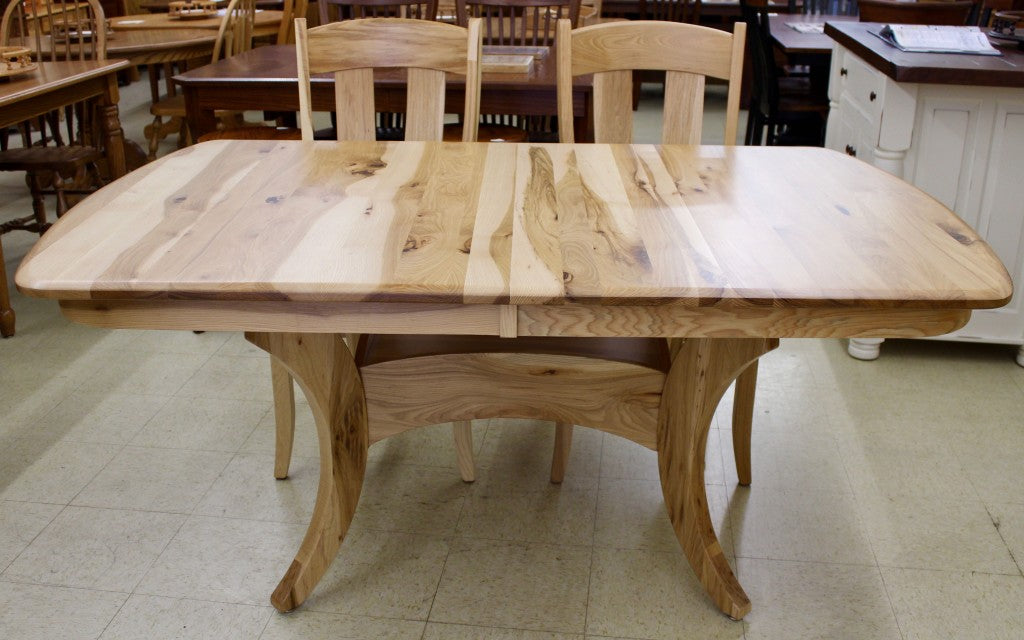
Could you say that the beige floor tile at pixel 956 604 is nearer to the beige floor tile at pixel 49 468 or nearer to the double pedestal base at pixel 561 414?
the double pedestal base at pixel 561 414

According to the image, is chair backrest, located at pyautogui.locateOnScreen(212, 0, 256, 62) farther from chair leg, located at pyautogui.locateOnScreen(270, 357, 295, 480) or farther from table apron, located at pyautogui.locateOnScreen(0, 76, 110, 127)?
chair leg, located at pyautogui.locateOnScreen(270, 357, 295, 480)

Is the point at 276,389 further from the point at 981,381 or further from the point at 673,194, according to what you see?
the point at 981,381

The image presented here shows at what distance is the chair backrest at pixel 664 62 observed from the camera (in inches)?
76.2

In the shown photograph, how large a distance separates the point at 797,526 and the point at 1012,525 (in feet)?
1.43

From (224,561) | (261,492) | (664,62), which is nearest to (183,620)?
(224,561)


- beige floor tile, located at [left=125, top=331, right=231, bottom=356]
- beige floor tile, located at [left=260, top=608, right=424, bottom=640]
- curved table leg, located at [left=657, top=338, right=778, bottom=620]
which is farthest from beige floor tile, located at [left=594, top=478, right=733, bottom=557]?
beige floor tile, located at [left=125, top=331, right=231, bottom=356]

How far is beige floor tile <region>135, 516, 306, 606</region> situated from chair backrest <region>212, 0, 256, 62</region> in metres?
2.55

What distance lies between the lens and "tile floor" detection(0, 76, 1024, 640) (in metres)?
1.57

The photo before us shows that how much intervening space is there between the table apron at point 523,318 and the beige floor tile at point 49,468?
0.94 metres

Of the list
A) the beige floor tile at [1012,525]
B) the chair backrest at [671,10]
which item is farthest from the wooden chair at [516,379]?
the chair backrest at [671,10]

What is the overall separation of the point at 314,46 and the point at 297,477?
970mm

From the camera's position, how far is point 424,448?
2.09m

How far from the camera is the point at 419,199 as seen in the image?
147 cm

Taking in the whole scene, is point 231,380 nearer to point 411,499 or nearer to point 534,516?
point 411,499
